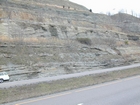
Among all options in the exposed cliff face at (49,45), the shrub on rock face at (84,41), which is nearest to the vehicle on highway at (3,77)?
the exposed cliff face at (49,45)

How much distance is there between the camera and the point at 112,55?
4556 centimetres

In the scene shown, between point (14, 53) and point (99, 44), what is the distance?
75.1ft

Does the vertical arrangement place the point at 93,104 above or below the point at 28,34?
below

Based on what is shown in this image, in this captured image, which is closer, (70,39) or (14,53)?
(14,53)

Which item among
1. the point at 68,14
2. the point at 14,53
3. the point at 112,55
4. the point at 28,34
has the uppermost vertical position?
the point at 68,14

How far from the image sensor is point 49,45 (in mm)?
36812

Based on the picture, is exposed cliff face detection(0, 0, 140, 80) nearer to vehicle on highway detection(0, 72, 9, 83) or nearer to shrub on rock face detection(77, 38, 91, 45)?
shrub on rock face detection(77, 38, 91, 45)

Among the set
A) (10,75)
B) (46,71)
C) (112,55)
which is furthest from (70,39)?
(10,75)

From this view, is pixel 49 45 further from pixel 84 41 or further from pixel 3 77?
pixel 3 77

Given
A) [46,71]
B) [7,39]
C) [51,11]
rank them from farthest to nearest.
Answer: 1. [51,11]
2. [7,39]
3. [46,71]

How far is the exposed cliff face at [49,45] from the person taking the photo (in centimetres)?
2917

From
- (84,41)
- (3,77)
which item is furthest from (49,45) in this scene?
(3,77)

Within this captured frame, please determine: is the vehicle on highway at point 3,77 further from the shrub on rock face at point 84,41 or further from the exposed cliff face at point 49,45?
the shrub on rock face at point 84,41

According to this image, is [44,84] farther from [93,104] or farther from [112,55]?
[112,55]
